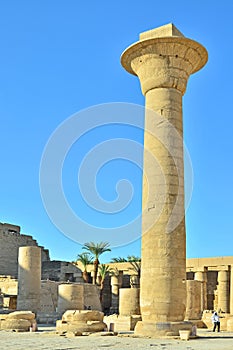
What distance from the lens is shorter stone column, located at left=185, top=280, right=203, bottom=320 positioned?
22.8 metres

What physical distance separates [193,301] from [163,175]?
11.0m

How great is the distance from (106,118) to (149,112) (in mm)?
1749

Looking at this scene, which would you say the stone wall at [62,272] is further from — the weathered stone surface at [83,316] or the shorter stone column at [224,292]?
the weathered stone surface at [83,316]

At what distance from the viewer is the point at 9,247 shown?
40.0 m

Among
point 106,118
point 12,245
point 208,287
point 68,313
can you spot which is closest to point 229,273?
point 208,287

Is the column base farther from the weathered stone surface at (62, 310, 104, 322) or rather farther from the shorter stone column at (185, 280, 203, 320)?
the shorter stone column at (185, 280, 203, 320)

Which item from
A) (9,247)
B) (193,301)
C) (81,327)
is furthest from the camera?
(9,247)

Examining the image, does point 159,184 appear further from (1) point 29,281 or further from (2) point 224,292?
(2) point 224,292

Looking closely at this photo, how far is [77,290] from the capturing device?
23469 mm

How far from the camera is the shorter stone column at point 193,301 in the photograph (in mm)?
22769

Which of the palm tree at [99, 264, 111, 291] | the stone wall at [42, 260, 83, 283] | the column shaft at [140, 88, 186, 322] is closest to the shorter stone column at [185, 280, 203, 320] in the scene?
the column shaft at [140, 88, 186, 322]

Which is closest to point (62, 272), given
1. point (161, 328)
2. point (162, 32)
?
point (161, 328)

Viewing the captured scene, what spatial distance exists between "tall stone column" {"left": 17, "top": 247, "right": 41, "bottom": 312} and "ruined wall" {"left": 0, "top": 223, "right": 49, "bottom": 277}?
1324 centimetres

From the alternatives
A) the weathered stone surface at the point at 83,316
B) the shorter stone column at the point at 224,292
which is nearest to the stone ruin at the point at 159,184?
the weathered stone surface at the point at 83,316
